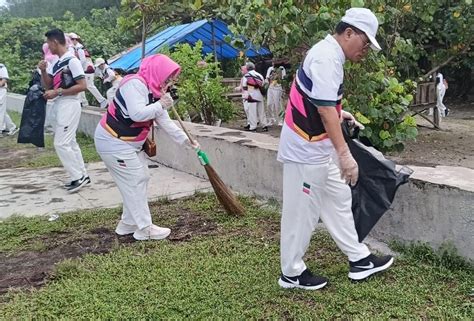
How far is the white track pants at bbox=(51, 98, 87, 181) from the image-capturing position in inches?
262

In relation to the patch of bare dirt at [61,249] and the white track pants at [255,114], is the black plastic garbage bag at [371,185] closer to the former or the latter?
the patch of bare dirt at [61,249]

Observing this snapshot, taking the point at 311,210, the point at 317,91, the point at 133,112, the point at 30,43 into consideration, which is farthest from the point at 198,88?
the point at 30,43

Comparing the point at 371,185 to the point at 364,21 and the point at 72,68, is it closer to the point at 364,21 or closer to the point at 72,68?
the point at 364,21

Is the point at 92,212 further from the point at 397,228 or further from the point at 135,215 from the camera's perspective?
the point at 397,228

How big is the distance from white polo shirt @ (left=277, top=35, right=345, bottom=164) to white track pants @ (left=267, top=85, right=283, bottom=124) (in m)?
9.53

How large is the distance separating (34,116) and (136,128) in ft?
9.90

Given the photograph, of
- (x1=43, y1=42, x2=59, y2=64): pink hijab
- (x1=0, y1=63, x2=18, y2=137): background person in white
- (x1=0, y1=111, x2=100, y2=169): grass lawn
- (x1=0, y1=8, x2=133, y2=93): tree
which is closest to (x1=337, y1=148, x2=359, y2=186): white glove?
(x1=43, y1=42, x2=59, y2=64): pink hijab

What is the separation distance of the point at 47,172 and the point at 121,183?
3.69 metres

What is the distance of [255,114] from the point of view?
12.3 meters

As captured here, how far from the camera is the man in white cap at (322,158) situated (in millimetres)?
3211

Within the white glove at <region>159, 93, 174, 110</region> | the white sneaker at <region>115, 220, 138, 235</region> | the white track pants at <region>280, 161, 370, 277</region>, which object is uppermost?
the white glove at <region>159, 93, 174, 110</region>

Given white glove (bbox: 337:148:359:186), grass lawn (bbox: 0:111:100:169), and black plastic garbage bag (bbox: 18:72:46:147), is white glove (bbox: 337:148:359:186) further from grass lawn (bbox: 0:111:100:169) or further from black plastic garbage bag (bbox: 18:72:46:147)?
grass lawn (bbox: 0:111:100:169)

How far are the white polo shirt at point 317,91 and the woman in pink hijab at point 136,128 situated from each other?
4.77ft

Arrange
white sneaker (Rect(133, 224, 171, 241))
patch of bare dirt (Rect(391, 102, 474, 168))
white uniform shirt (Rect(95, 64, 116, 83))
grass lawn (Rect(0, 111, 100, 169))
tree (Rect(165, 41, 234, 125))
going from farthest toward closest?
1. white uniform shirt (Rect(95, 64, 116, 83))
2. tree (Rect(165, 41, 234, 125))
3. grass lawn (Rect(0, 111, 100, 169))
4. patch of bare dirt (Rect(391, 102, 474, 168))
5. white sneaker (Rect(133, 224, 171, 241))
